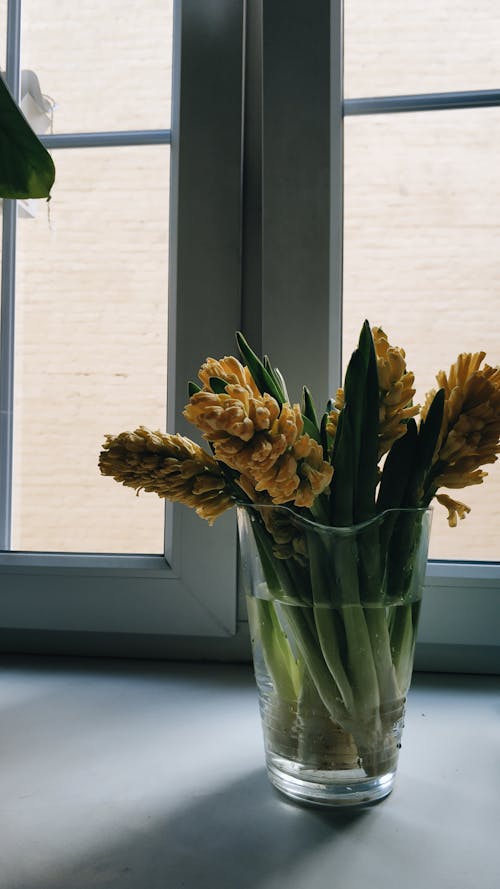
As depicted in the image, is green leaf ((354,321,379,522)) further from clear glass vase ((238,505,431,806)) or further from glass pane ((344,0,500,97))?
glass pane ((344,0,500,97))

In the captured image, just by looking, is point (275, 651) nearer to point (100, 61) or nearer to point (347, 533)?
point (347, 533)

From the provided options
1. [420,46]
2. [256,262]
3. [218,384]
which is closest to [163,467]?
[218,384]

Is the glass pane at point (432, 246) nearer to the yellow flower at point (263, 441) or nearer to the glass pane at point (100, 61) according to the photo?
the glass pane at point (100, 61)

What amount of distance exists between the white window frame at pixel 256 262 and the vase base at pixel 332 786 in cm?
30

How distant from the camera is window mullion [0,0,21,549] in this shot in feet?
2.93

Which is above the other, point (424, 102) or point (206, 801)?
point (424, 102)

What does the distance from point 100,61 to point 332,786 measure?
87cm

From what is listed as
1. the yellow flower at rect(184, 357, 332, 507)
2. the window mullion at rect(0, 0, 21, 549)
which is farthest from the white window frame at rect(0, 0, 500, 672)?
the yellow flower at rect(184, 357, 332, 507)

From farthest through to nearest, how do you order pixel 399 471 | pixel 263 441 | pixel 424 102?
pixel 424 102 < pixel 399 471 < pixel 263 441

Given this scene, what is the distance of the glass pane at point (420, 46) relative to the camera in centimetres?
80

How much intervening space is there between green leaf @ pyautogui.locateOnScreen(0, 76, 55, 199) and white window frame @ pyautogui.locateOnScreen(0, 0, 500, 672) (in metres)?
0.31

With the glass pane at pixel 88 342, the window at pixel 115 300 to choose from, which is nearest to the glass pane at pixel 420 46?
the window at pixel 115 300

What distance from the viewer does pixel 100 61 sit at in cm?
88

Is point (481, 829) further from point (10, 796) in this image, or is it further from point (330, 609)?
point (10, 796)
